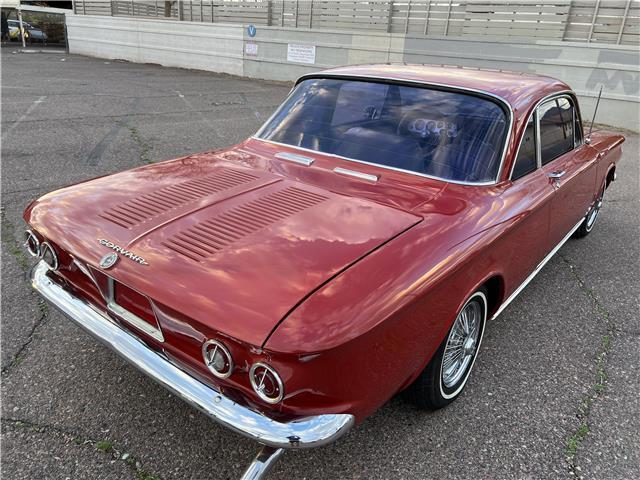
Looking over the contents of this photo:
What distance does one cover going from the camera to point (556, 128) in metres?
3.36

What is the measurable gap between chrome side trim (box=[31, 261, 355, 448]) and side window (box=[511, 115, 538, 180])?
5.88 ft

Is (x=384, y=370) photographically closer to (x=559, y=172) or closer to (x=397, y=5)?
(x=559, y=172)

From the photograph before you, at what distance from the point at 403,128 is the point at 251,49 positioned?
593 inches

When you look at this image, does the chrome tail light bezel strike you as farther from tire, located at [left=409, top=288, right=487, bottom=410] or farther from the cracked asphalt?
tire, located at [left=409, top=288, right=487, bottom=410]

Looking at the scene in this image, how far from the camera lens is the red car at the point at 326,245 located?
5.23 ft

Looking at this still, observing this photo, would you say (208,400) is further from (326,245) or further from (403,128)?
(403,128)

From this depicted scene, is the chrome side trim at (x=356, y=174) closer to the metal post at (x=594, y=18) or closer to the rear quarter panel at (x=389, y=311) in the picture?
the rear quarter panel at (x=389, y=311)

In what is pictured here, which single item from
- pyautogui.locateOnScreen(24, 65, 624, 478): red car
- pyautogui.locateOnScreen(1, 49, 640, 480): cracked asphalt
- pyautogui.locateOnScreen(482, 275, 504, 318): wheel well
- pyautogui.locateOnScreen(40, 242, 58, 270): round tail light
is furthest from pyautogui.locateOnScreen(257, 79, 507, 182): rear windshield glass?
pyautogui.locateOnScreen(40, 242, 58, 270): round tail light

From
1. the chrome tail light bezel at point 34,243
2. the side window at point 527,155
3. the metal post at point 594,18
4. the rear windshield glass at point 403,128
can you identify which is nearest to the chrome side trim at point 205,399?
the chrome tail light bezel at point 34,243

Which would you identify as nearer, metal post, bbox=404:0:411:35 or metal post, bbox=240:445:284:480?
metal post, bbox=240:445:284:480

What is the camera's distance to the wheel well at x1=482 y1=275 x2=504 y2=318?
8.27 ft

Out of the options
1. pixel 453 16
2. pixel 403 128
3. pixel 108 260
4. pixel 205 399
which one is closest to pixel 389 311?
pixel 205 399

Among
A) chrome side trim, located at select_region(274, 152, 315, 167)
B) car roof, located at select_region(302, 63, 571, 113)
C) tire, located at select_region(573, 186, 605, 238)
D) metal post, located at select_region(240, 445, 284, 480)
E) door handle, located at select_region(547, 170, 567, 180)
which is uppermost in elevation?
car roof, located at select_region(302, 63, 571, 113)

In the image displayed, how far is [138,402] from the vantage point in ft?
7.69
